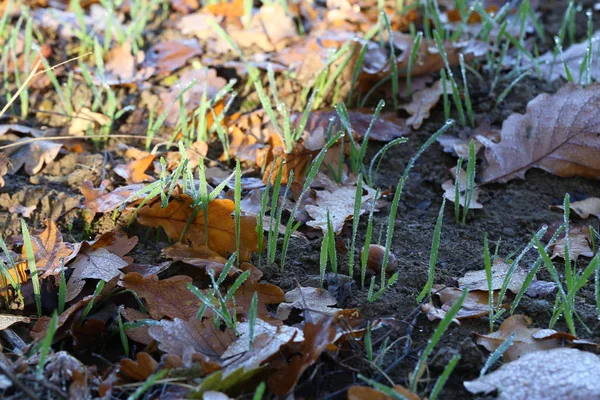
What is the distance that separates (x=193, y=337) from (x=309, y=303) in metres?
0.27

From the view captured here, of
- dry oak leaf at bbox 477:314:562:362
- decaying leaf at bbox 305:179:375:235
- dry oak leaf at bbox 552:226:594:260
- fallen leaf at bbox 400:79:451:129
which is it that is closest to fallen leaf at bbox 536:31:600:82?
fallen leaf at bbox 400:79:451:129

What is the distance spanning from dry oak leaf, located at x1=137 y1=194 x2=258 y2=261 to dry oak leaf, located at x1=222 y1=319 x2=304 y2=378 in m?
0.34

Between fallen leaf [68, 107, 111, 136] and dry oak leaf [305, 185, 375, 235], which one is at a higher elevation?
fallen leaf [68, 107, 111, 136]

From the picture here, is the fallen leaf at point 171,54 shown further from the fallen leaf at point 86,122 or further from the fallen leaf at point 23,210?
the fallen leaf at point 23,210

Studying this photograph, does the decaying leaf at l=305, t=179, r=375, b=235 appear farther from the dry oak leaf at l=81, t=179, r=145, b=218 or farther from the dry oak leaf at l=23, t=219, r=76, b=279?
the dry oak leaf at l=23, t=219, r=76, b=279

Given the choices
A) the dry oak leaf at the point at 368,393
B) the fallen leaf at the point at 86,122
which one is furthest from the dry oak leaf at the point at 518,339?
the fallen leaf at the point at 86,122

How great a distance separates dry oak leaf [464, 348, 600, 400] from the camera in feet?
3.93

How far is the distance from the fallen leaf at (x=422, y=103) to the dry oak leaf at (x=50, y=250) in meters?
1.20

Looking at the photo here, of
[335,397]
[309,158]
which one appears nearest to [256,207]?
[309,158]

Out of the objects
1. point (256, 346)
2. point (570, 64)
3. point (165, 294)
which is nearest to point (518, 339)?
point (256, 346)

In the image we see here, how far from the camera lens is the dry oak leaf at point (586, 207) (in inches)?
73.9

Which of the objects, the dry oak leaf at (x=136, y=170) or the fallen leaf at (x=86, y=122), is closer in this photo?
the dry oak leaf at (x=136, y=170)

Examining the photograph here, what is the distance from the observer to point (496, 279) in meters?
1.55

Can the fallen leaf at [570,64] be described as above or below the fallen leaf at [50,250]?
above
